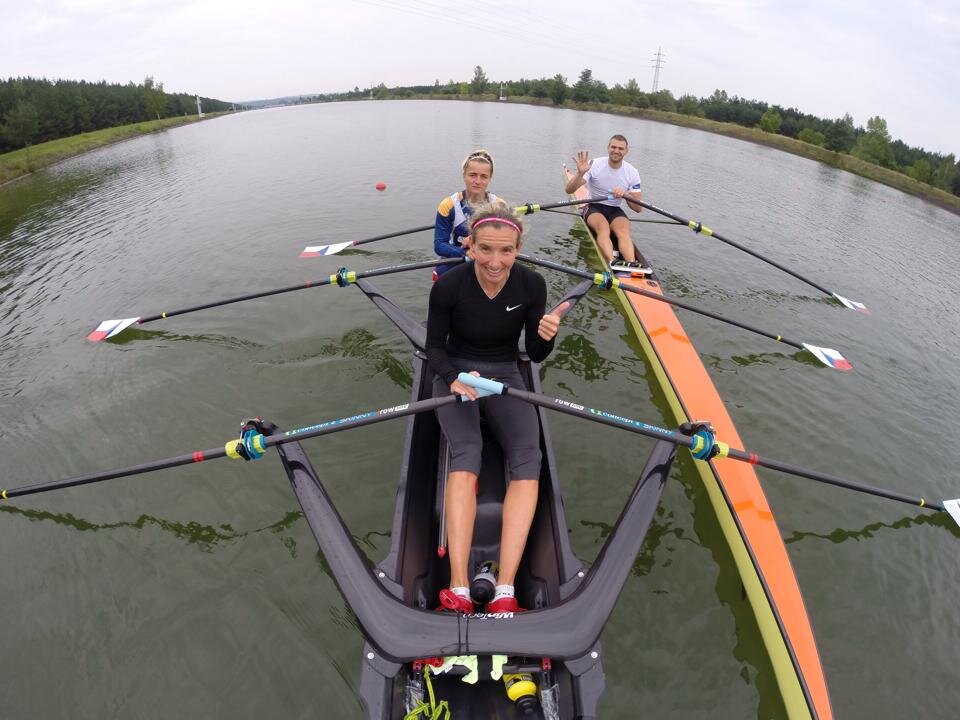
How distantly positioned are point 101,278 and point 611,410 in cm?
1145

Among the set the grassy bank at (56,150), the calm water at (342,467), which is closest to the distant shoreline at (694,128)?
the grassy bank at (56,150)

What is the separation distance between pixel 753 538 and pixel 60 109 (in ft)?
173

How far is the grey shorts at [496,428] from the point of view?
3721mm

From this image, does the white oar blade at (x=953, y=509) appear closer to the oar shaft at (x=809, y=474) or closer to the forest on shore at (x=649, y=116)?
the oar shaft at (x=809, y=474)

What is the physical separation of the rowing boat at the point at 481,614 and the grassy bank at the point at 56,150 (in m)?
30.8

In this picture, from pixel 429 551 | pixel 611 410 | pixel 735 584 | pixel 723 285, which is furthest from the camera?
pixel 723 285

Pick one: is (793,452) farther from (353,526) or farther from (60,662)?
(60,662)

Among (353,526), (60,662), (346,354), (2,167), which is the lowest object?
(60,662)

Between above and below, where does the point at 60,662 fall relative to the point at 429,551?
below

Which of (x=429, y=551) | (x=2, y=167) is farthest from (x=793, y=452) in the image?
(x=2, y=167)

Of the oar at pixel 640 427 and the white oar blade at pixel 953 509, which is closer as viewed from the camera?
the oar at pixel 640 427

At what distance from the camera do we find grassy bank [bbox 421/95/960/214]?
25984 millimetres

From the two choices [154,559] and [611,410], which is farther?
[611,410]

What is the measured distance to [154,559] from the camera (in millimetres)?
4578
